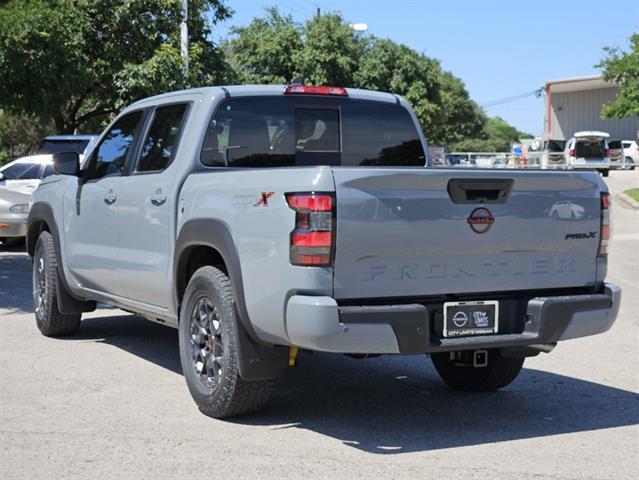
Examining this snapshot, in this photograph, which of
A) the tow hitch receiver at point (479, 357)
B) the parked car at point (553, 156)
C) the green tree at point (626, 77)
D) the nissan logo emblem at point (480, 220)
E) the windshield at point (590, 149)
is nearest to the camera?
the nissan logo emblem at point (480, 220)

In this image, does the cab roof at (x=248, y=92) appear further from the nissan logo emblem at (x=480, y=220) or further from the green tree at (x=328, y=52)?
the green tree at (x=328, y=52)

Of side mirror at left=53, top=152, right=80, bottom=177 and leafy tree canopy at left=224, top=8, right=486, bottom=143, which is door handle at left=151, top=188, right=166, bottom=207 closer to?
side mirror at left=53, top=152, right=80, bottom=177

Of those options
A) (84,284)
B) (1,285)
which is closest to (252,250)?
(84,284)

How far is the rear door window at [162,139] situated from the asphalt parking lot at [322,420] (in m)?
1.53

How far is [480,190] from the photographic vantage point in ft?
18.6

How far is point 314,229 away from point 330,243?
11 cm

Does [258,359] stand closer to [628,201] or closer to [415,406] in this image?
[415,406]

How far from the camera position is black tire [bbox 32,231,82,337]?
866 cm

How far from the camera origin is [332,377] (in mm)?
7547

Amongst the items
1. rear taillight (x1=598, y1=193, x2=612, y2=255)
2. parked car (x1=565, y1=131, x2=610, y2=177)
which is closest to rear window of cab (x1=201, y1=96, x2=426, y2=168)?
rear taillight (x1=598, y1=193, x2=612, y2=255)

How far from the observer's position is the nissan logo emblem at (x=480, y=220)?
5613 mm

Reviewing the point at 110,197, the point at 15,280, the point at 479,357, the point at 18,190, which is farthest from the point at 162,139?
the point at 18,190

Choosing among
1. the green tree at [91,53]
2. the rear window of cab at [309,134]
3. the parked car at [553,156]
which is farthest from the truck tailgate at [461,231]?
the parked car at [553,156]

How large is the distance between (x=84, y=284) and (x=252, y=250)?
303 centimetres
